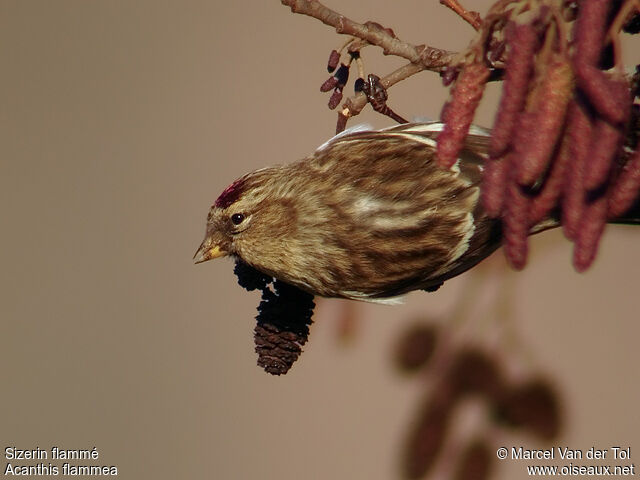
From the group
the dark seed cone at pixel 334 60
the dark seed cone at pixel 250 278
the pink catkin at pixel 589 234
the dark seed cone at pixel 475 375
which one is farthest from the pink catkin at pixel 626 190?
the dark seed cone at pixel 475 375

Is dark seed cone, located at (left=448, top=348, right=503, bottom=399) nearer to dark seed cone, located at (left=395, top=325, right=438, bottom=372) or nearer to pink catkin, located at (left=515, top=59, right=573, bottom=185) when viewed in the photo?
dark seed cone, located at (left=395, top=325, right=438, bottom=372)

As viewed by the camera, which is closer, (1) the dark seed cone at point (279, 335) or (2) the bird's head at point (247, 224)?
(1) the dark seed cone at point (279, 335)

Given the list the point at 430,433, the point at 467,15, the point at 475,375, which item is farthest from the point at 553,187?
the point at 430,433

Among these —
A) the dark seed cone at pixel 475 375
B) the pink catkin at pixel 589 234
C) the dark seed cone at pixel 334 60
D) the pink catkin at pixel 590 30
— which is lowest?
the dark seed cone at pixel 475 375

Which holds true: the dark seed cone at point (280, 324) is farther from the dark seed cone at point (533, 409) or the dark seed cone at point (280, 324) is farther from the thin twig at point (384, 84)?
the dark seed cone at point (533, 409)

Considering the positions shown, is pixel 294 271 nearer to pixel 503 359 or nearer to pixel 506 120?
pixel 503 359

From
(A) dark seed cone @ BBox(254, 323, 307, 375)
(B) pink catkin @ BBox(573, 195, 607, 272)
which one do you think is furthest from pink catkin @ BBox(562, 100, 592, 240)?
(A) dark seed cone @ BBox(254, 323, 307, 375)

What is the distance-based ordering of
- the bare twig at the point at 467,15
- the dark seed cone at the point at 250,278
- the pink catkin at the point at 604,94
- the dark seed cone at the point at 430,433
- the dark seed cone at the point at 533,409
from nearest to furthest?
the pink catkin at the point at 604,94, the bare twig at the point at 467,15, the dark seed cone at the point at 250,278, the dark seed cone at the point at 533,409, the dark seed cone at the point at 430,433
